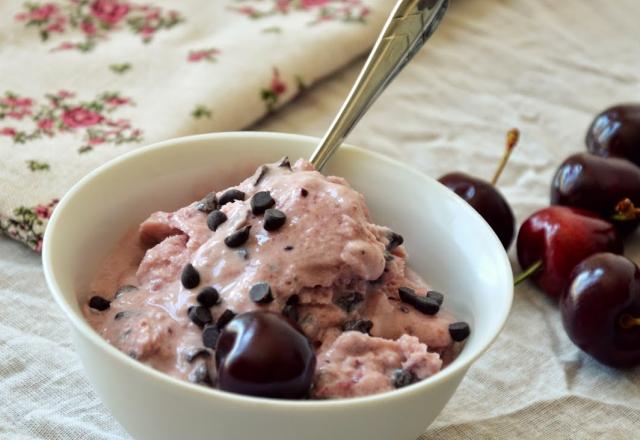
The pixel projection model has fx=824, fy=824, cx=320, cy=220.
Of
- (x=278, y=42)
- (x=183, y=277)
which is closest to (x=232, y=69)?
(x=278, y=42)

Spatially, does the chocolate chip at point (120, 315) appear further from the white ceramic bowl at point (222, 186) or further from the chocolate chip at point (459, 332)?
the chocolate chip at point (459, 332)

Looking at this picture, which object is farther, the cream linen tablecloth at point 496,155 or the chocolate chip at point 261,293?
the cream linen tablecloth at point 496,155

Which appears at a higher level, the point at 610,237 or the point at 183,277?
the point at 183,277

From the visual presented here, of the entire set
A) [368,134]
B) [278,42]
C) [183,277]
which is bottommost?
[368,134]

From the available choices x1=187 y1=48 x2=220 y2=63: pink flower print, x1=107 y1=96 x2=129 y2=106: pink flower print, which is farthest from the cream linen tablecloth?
x1=107 y1=96 x2=129 y2=106: pink flower print

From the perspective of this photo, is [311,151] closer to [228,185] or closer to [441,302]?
[228,185]

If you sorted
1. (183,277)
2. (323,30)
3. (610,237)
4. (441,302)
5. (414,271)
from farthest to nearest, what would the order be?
1. (323,30)
2. (610,237)
3. (414,271)
4. (441,302)
5. (183,277)

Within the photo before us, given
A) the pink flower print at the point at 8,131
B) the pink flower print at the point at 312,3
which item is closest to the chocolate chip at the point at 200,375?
the pink flower print at the point at 8,131
